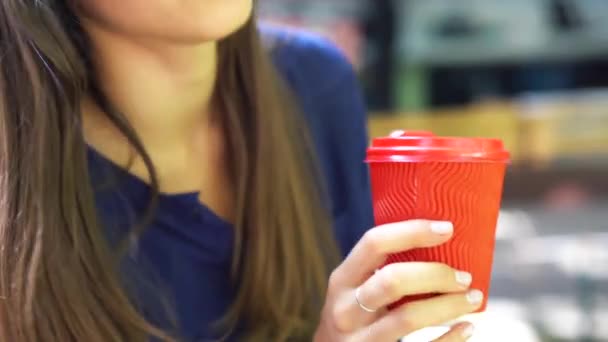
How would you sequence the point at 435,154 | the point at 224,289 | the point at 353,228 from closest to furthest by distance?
the point at 435,154 < the point at 224,289 < the point at 353,228

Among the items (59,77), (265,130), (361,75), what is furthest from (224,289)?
(361,75)

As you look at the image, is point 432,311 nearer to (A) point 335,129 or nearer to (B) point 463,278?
(B) point 463,278

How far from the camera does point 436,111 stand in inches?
114

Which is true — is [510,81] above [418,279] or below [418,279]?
below

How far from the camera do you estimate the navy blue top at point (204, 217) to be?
78 cm

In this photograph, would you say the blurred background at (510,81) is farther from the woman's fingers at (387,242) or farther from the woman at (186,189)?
the woman's fingers at (387,242)

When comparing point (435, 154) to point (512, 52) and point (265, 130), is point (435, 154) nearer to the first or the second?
point (265, 130)

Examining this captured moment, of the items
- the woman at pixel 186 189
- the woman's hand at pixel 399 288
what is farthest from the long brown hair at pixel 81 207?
the woman's hand at pixel 399 288

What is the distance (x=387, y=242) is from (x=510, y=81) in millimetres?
2666

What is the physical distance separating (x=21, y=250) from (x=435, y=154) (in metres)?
0.41

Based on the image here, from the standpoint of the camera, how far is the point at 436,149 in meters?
0.51

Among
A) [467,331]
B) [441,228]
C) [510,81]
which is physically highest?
[441,228]

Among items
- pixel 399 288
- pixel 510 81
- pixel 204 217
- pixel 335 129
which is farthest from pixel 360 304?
pixel 510 81

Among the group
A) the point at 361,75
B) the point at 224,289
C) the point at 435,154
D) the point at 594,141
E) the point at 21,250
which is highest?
the point at 435,154
